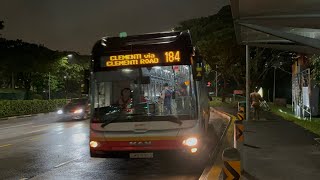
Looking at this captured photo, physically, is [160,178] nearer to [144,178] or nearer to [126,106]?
[144,178]

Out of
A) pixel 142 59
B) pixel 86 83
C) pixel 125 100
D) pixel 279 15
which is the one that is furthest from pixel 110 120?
pixel 279 15

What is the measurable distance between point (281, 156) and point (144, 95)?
394cm

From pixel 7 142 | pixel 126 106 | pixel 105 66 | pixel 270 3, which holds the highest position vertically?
pixel 270 3

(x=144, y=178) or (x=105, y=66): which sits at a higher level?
(x=105, y=66)

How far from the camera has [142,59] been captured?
1073 cm

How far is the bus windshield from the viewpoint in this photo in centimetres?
1030

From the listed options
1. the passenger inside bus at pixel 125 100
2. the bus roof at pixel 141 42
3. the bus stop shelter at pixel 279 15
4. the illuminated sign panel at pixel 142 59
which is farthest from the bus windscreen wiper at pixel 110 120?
the bus stop shelter at pixel 279 15

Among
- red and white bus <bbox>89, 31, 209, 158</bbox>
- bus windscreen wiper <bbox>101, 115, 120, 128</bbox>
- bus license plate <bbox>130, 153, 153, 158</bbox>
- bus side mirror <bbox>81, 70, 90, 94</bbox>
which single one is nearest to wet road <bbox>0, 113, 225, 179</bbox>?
bus license plate <bbox>130, 153, 153, 158</bbox>

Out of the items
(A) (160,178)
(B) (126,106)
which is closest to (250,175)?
(A) (160,178)

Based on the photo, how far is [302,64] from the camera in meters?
28.4

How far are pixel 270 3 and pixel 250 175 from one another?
398 centimetres

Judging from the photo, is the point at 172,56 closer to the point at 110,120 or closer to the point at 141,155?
the point at 110,120

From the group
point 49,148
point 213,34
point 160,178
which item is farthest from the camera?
point 213,34

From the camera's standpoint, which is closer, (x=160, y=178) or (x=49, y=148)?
(x=160, y=178)
